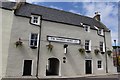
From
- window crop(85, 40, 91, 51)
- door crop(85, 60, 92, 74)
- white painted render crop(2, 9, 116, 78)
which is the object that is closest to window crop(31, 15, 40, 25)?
white painted render crop(2, 9, 116, 78)

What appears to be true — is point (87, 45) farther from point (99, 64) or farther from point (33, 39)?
point (33, 39)

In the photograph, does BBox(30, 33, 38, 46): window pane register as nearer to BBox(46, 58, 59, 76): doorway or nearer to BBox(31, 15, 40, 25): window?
BBox(31, 15, 40, 25): window

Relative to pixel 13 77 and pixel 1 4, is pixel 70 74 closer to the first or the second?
pixel 13 77

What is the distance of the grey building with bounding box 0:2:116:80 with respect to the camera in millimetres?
13938

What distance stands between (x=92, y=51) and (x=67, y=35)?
421 cm

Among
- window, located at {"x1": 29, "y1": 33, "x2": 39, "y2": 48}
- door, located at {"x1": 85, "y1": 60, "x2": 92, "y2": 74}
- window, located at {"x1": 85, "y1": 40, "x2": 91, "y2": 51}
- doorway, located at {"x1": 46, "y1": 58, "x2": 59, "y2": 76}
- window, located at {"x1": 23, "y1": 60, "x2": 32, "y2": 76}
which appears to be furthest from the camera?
window, located at {"x1": 85, "y1": 40, "x2": 91, "y2": 51}

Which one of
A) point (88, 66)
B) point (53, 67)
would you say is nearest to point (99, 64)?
point (88, 66)

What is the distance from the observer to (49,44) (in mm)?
15453

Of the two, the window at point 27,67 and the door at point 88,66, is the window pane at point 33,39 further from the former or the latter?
the door at point 88,66

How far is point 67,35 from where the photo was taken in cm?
1711

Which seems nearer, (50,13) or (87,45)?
(50,13)

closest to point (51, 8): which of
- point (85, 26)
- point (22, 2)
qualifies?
point (22, 2)

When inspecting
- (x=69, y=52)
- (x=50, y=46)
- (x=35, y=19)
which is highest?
(x=35, y=19)

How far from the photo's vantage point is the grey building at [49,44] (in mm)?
13938
